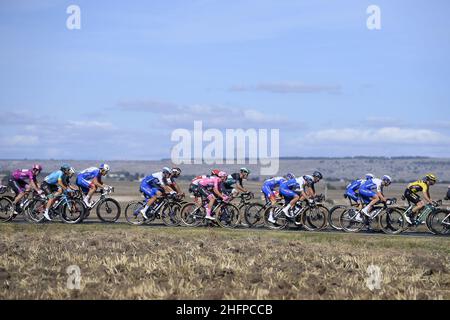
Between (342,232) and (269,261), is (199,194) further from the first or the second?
(269,261)

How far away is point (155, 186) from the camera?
2464cm

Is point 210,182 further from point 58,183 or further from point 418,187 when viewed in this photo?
point 418,187

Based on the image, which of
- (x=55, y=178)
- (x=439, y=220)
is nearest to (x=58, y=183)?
(x=55, y=178)

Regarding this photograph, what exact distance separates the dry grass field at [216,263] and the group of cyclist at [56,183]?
2.07m

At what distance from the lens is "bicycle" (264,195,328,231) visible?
2400 centimetres

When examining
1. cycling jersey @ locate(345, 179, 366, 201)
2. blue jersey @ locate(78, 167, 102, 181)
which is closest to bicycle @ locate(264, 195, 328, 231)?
cycling jersey @ locate(345, 179, 366, 201)

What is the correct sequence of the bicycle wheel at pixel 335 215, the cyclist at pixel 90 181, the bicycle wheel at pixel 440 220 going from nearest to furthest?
1. the bicycle wheel at pixel 440 220
2. the bicycle wheel at pixel 335 215
3. the cyclist at pixel 90 181

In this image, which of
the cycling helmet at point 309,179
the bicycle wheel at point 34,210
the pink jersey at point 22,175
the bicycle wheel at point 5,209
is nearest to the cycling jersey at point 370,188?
the cycling helmet at point 309,179

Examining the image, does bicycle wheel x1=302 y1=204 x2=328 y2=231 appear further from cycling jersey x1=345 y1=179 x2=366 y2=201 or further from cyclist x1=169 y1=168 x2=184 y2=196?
cyclist x1=169 y1=168 x2=184 y2=196

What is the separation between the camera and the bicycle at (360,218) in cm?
2338

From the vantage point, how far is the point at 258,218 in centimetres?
2477

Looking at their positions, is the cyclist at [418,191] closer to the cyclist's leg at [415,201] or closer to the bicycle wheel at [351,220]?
the cyclist's leg at [415,201]

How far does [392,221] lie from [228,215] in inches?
206
